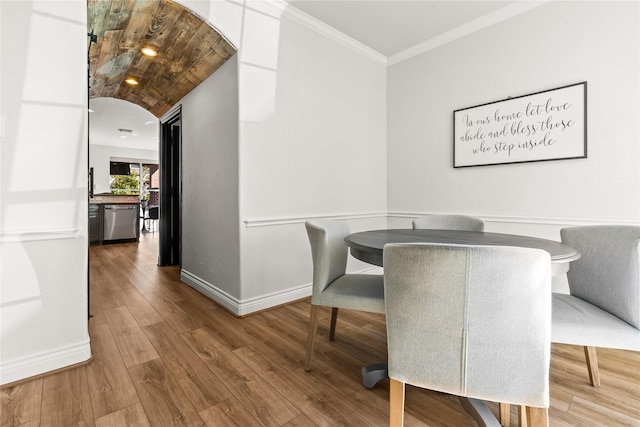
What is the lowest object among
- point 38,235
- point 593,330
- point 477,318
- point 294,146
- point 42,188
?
point 593,330

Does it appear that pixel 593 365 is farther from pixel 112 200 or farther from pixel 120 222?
pixel 112 200

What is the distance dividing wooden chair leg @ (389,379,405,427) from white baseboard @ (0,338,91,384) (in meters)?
1.77

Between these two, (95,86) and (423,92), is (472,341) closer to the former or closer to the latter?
(423,92)

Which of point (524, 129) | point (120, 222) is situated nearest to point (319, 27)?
point (524, 129)

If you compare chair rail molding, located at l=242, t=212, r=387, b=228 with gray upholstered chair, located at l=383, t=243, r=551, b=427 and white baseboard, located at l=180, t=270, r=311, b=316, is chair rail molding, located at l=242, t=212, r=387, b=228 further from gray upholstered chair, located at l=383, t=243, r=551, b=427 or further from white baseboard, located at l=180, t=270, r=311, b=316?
gray upholstered chair, located at l=383, t=243, r=551, b=427

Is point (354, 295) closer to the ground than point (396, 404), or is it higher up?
higher up

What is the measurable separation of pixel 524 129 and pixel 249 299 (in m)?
2.77

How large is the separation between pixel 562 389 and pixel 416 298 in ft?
4.10

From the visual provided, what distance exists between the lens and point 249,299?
2.48 m

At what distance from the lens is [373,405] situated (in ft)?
4.53

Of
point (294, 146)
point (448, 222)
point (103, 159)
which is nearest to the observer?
point (448, 222)

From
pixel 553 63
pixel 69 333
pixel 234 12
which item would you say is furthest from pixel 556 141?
pixel 69 333

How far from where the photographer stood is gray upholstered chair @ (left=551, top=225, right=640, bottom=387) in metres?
1.18

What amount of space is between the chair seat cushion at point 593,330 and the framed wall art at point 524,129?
159 cm
